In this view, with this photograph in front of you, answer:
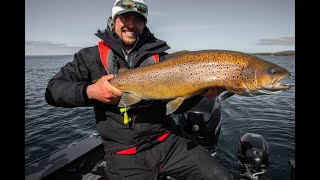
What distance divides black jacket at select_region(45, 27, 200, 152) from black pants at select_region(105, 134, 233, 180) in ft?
0.66

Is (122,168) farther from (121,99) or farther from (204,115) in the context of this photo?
(204,115)

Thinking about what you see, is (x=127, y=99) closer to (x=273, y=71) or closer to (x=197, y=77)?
(x=197, y=77)

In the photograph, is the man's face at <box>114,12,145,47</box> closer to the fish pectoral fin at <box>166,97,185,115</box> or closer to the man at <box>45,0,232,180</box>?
the man at <box>45,0,232,180</box>

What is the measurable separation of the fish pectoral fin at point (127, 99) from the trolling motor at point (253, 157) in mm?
3265

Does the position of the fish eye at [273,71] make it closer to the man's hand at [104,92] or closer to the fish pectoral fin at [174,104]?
the fish pectoral fin at [174,104]

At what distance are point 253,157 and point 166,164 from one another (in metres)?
2.51

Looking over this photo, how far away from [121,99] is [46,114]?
12.7 metres

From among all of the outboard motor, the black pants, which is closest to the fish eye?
the black pants

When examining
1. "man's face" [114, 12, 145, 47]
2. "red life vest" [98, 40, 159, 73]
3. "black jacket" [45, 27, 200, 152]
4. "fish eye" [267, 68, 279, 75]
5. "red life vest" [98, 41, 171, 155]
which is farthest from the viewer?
"man's face" [114, 12, 145, 47]

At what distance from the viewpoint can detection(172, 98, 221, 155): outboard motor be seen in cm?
643

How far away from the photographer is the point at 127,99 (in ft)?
12.5
